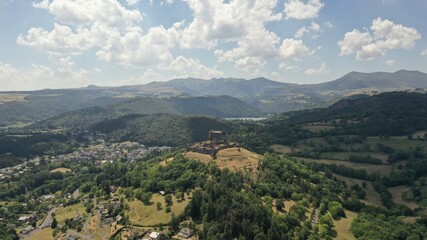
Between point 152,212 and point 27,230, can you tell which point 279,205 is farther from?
point 27,230

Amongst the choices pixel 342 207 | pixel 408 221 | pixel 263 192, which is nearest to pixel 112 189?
pixel 263 192

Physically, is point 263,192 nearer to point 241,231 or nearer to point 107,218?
point 241,231

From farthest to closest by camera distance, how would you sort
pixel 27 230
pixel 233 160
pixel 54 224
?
pixel 233 160, pixel 27 230, pixel 54 224

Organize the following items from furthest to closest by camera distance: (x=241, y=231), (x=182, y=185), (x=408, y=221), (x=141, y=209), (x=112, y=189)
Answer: (x=112, y=189)
(x=182, y=185)
(x=141, y=209)
(x=408, y=221)
(x=241, y=231)

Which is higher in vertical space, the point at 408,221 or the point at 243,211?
the point at 243,211

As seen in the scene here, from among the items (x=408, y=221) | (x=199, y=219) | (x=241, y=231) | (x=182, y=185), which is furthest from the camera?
(x=182, y=185)

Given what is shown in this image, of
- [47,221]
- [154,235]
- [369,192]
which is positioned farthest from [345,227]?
[47,221]

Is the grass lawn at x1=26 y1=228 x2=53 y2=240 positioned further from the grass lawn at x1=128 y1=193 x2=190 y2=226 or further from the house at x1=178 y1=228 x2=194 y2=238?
the house at x1=178 y1=228 x2=194 y2=238
